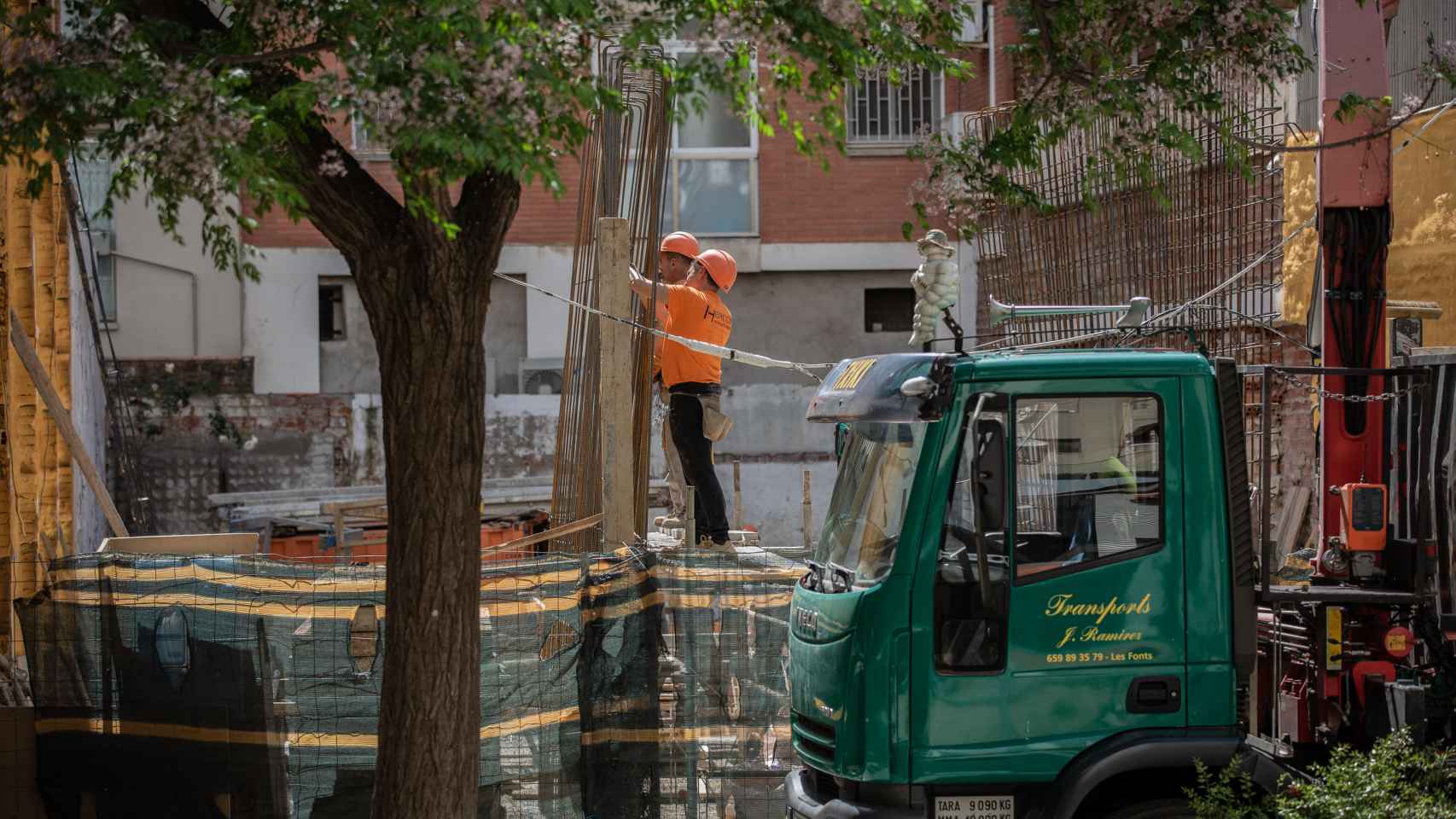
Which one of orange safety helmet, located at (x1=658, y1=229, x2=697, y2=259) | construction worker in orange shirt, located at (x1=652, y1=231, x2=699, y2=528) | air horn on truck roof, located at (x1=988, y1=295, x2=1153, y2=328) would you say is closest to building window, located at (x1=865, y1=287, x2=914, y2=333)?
construction worker in orange shirt, located at (x1=652, y1=231, x2=699, y2=528)

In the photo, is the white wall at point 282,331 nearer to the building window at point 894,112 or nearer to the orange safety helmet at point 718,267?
the building window at point 894,112

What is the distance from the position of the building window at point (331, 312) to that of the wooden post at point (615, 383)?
12.8 m

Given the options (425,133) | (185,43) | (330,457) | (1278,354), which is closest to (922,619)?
(425,133)

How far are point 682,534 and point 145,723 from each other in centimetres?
356

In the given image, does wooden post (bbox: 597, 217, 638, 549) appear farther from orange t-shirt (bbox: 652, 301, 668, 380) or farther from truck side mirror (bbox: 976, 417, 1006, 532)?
truck side mirror (bbox: 976, 417, 1006, 532)

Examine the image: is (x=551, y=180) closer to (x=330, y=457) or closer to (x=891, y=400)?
(x=891, y=400)

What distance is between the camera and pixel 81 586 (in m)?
7.61

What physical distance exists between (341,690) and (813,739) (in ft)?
8.81

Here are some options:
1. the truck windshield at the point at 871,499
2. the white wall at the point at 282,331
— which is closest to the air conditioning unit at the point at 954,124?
the white wall at the point at 282,331

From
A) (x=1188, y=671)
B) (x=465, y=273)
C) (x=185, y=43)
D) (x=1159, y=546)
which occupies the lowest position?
(x=1188, y=671)

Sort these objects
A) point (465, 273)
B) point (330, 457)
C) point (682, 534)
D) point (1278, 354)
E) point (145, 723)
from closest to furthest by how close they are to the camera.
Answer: point (465, 273) → point (145, 723) → point (682, 534) → point (1278, 354) → point (330, 457)

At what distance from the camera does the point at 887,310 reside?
2148cm

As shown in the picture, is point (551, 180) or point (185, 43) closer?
point (551, 180)

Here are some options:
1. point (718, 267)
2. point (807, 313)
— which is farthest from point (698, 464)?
point (807, 313)
